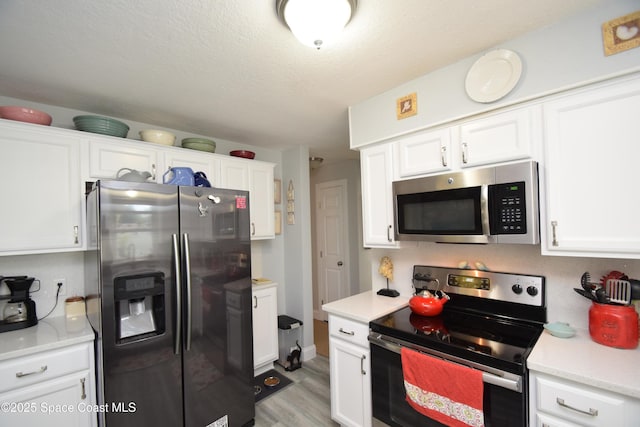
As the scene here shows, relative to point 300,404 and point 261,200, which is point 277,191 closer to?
point 261,200

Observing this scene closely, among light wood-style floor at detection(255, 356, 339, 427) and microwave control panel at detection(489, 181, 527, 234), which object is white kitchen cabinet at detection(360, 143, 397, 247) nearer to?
microwave control panel at detection(489, 181, 527, 234)

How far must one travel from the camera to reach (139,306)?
5.57 ft

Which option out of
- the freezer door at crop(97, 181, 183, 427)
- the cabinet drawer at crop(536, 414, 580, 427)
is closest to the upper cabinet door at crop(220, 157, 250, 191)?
the freezer door at crop(97, 181, 183, 427)

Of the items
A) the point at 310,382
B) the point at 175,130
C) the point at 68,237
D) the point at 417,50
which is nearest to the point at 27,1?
the point at 68,237

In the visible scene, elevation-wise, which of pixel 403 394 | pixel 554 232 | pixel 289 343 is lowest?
pixel 289 343

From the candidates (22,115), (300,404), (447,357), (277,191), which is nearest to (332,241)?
(277,191)

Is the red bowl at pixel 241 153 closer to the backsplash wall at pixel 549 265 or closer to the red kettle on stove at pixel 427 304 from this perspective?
the backsplash wall at pixel 549 265

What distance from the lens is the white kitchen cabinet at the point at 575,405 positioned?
999mm

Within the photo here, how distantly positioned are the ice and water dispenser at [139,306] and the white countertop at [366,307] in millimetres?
1054

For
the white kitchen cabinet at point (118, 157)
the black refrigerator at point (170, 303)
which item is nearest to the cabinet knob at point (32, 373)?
the black refrigerator at point (170, 303)

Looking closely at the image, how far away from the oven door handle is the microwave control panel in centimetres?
68

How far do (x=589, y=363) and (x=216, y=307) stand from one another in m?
1.99

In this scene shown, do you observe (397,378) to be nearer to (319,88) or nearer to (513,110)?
(513,110)

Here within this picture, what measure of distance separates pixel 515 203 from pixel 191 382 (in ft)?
7.22
